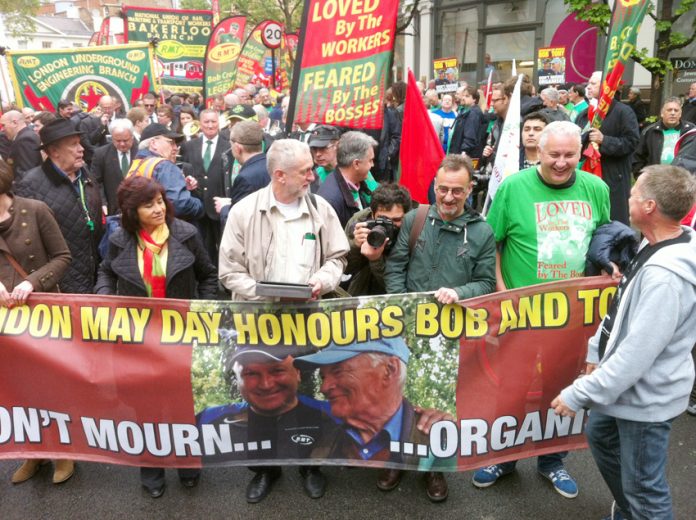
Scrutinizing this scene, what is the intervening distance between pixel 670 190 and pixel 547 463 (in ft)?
6.19

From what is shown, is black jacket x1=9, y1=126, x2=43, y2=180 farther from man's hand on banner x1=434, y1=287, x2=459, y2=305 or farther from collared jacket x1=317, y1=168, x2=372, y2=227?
man's hand on banner x1=434, y1=287, x2=459, y2=305

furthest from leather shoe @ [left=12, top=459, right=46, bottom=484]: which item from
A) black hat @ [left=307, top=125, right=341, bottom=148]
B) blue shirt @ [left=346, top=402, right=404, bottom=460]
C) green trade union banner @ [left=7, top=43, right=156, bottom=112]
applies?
green trade union banner @ [left=7, top=43, right=156, bottom=112]

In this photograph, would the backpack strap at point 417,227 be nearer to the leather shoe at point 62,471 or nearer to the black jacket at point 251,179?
the black jacket at point 251,179

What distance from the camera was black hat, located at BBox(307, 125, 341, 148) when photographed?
4.98 metres

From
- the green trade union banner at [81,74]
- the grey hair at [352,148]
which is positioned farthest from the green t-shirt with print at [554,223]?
the green trade union banner at [81,74]

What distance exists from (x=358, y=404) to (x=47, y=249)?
213 cm

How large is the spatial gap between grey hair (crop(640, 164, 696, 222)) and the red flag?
6.34ft

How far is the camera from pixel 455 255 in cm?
329

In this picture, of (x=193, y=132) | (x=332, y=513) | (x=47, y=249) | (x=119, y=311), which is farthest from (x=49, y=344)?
(x=193, y=132)

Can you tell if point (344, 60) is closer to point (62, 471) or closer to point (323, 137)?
point (323, 137)

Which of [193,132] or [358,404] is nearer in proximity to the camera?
[358,404]

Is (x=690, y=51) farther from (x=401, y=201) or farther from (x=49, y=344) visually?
(x=49, y=344)

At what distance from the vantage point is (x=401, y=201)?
11.8ft

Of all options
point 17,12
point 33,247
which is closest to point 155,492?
point 33,247
